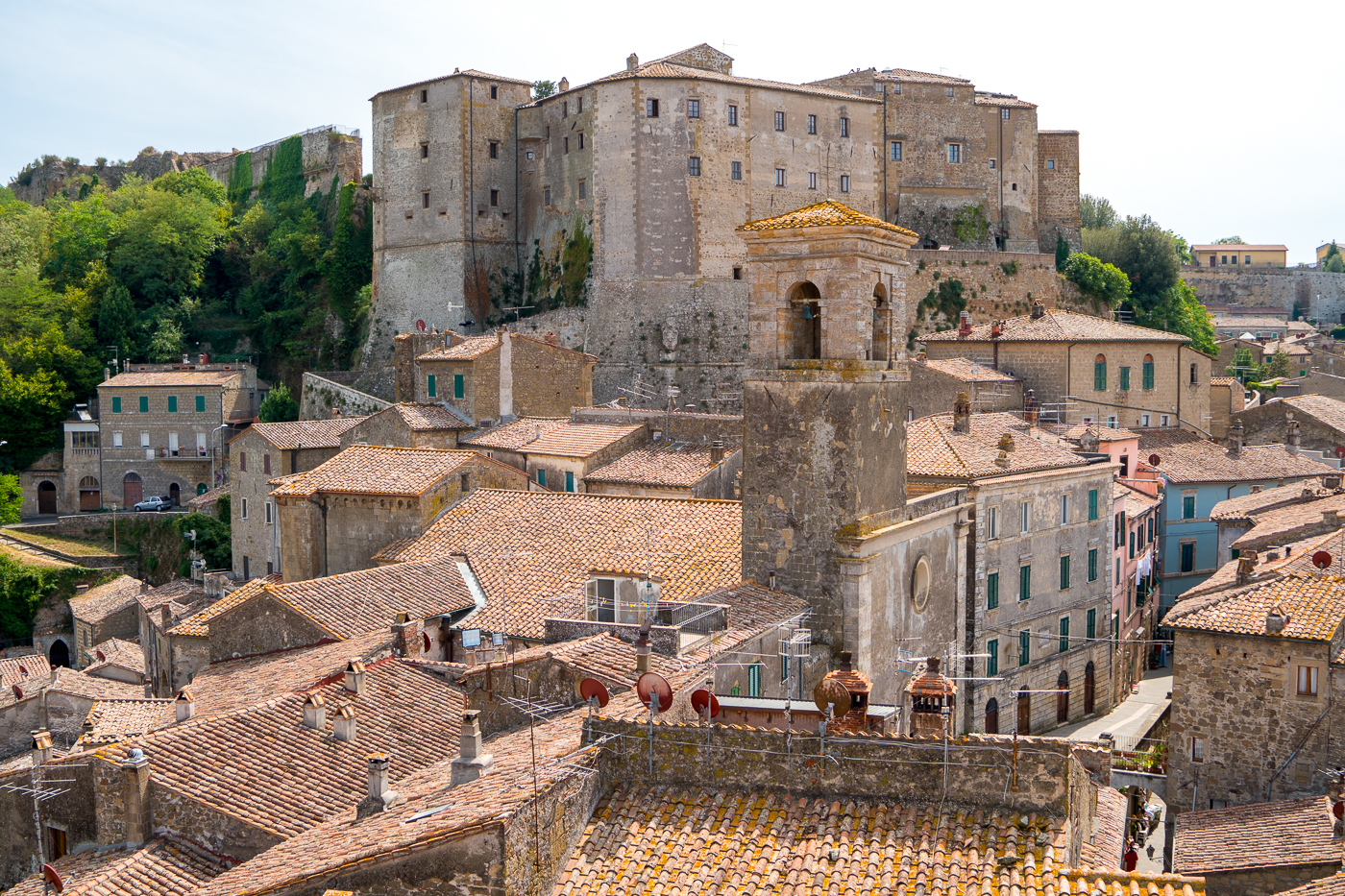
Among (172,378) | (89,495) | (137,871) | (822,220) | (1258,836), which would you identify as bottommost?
(1258,836)

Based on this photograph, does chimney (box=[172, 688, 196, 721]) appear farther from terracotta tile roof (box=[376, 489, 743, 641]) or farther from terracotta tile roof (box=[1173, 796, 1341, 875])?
terracotta tile roof (box=[1173, 796, 1341, 875])

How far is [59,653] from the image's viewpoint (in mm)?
50531

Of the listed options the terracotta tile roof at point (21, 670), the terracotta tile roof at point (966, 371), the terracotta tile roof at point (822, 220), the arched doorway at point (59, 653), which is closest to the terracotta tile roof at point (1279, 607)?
the terracotta tile roof at point (822, 220)

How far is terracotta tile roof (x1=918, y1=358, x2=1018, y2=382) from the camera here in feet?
130

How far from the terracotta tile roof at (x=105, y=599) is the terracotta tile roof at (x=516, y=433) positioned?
1682 centimetres

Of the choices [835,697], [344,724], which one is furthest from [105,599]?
[835,697]

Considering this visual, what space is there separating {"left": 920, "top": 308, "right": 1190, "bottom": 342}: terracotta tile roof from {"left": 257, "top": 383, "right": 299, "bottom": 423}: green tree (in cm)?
3096

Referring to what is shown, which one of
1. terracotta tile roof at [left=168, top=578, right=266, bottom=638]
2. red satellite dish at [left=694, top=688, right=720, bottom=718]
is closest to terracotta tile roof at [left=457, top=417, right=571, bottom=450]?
terracotta tile roof at [left=168, top=578, right=266, bottom=638]

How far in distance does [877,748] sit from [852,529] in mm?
Answer: 9429

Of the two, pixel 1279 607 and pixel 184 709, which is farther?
pixel 1279 607

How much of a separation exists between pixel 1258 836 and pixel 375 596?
14.7 meters

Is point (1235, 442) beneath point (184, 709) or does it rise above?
above

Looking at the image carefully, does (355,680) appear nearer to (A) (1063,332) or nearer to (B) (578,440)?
(B) (578,440)

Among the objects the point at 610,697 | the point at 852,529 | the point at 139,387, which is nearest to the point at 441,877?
the point at 610,697
